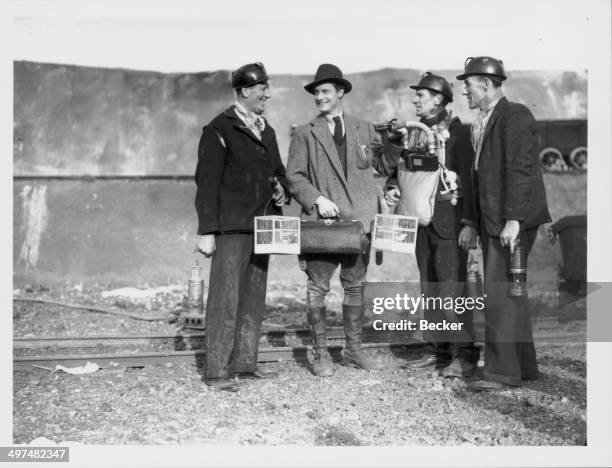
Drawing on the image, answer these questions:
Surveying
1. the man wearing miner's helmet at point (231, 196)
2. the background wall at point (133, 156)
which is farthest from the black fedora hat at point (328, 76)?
the background wall at point (133, 156)

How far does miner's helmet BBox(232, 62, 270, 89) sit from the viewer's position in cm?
618

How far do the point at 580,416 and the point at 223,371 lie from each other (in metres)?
2.73

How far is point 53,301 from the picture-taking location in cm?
959

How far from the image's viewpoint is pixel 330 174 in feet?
20.9

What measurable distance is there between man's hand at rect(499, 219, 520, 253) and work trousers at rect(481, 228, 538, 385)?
13cm

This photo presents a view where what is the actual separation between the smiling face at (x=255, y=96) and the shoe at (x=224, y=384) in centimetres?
217

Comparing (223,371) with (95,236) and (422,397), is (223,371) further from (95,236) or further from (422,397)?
(95,236)

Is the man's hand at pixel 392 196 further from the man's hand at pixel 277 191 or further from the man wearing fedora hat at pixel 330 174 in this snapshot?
the man's hand at pixel 277 191

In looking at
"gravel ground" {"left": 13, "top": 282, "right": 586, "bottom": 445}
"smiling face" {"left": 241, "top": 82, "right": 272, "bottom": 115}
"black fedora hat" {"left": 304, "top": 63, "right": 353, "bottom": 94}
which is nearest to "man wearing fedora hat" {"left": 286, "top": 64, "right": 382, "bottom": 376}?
"black fedora hat" {"left": 304, "top": 63, "right": 353, "bottom": 94}

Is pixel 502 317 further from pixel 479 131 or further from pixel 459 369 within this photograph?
pixel 479 131

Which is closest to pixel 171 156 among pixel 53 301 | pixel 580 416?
pixel 53 301

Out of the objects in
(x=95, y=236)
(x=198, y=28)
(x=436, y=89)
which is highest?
(x=198, y=28)

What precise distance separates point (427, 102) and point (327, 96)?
841 millimetres

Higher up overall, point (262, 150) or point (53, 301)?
point (262, 150)
